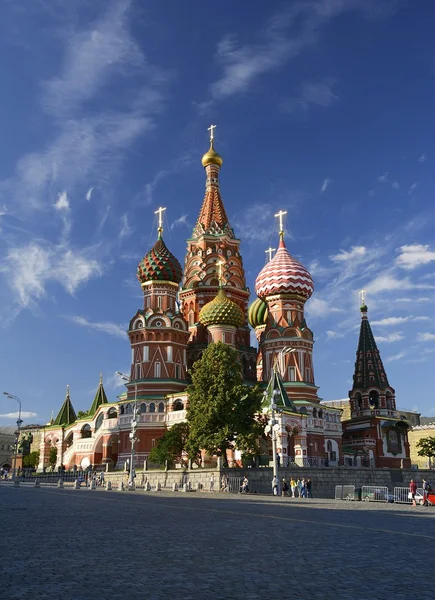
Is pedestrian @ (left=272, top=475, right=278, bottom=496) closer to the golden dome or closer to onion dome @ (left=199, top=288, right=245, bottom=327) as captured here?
onion dome @ (left=199, top=288, right=245, bottom=327)

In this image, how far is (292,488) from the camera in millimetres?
35500

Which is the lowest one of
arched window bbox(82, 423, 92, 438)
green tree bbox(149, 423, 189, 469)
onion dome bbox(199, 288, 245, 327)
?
green tree bbox(149, 423, 189, 469)

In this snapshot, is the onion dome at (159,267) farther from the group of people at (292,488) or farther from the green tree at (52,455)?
the group of people at (292,488)

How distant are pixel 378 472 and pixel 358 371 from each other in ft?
84.3

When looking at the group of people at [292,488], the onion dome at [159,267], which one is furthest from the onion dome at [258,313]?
the group of people at [292,488]

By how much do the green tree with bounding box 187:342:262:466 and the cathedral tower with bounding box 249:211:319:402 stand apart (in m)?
16.6

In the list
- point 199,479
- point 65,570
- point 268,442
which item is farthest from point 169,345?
point 65,570

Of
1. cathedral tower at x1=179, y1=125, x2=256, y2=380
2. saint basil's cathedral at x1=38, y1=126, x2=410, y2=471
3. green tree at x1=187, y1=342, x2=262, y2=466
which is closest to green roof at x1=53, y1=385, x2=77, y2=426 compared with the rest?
saint basil's cathedral at x1=38, y1=126, x2=410, y2=471

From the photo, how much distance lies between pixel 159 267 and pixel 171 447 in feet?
66.8

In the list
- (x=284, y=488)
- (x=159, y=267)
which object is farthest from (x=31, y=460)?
(x=284, y=488)

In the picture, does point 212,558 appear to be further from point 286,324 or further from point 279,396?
point 286,324

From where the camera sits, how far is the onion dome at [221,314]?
192 feet

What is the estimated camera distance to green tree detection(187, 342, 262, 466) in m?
39.0

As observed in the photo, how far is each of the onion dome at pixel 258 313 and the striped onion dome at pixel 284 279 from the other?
67.7 inches
